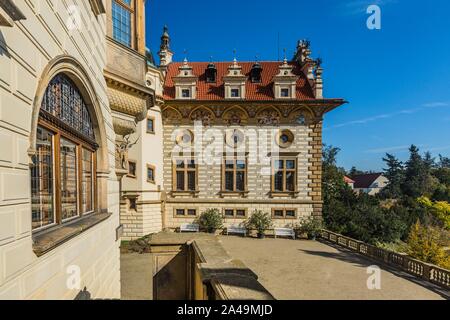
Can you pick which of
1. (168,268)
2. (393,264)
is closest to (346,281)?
(393,264)

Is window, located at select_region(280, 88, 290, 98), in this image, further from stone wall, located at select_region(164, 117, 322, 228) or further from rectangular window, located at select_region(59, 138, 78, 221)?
rectangular window, located at select_region(59, 138, 78, 221)

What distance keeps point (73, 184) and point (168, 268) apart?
2900mm

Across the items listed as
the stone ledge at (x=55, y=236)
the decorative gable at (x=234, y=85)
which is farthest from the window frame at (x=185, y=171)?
the stone ledge at (x=55, y=236)

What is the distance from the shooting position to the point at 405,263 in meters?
11.8

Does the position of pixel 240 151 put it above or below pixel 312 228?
above

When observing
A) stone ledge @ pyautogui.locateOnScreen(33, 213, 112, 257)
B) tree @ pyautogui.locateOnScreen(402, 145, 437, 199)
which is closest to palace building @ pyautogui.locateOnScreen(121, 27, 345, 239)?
stone ledge @ pyautogui.locateOnScreen(33, 213, 112, 257)

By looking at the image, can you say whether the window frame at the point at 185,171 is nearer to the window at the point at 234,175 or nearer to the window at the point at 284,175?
the window at the point at 234,175

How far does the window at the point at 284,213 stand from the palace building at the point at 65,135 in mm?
14269

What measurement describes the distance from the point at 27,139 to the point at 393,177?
82.2 m

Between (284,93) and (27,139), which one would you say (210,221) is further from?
(27,139)

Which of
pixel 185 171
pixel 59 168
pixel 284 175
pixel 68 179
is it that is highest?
pixel 59 168

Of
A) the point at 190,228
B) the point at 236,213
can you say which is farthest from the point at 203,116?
the point at 190,228

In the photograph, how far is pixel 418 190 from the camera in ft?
168

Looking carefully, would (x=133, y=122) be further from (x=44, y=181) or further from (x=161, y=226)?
(x=161, y=226)
